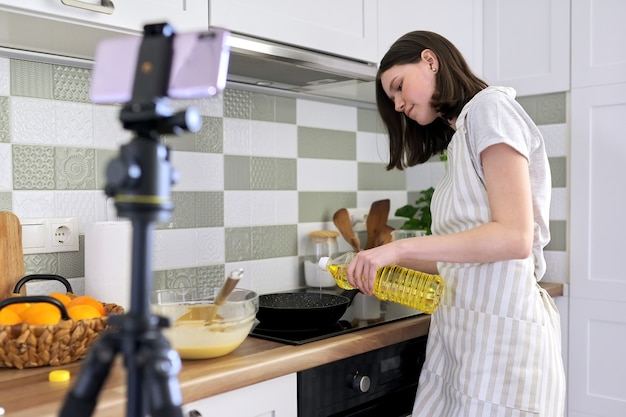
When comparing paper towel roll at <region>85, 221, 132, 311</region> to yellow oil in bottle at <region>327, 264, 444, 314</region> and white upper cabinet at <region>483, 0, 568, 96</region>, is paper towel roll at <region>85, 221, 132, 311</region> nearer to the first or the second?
yellow oil in bottle at <region>327, 264, 444, 314</region>

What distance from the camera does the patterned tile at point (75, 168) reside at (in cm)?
152

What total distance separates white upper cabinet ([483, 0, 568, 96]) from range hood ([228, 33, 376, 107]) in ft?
1.65

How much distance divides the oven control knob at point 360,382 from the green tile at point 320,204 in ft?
2.54

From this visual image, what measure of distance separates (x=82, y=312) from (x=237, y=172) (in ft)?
2.63

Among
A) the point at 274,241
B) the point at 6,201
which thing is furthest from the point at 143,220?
the point at 274,241

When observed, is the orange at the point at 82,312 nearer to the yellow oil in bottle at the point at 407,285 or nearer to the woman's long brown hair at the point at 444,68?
the yellow oil in bottle at the point at 407,285

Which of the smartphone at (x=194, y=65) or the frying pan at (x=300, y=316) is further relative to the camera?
the frying pan at (x=300, y=316)

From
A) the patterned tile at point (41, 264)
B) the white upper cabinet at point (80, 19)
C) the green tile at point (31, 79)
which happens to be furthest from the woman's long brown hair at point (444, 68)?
the patterned tile at point (41, 264)

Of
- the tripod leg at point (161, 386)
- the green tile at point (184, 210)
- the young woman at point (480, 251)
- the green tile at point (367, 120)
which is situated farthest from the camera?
the green tile at point (367, 120)

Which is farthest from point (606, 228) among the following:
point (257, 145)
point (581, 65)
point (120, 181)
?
point (120, 181)

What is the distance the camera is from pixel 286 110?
2066mm

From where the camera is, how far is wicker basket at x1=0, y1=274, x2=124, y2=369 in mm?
1112

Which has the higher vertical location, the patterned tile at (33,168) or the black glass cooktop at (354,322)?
the patterned tile at (33,168)

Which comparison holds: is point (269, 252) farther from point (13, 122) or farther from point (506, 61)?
point (506, 61)
